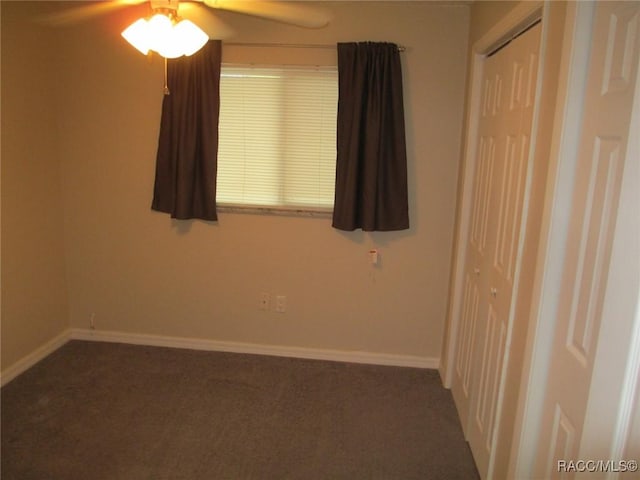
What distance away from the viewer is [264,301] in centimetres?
326

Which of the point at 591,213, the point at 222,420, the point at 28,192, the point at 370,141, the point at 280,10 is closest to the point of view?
the point at 591,213

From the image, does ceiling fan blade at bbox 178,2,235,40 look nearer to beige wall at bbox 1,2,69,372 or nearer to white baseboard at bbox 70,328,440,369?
beige wall at bbox 1,2,69,372

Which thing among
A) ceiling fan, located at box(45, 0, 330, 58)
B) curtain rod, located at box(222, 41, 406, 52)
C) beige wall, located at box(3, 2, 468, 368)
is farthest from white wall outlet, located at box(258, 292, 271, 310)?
Answer: ceiling fan, located at box(45, 0, 330, 58)

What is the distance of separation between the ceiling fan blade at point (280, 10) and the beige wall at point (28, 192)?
167 cm

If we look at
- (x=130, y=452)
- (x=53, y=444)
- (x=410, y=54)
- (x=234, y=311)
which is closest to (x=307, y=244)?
(x=234, y=311)

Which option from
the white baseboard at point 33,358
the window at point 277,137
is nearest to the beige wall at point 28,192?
the white baseboard at point 33,358

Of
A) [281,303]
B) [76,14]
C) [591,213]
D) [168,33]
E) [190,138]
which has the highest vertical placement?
[76,14]

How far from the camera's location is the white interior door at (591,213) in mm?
1148

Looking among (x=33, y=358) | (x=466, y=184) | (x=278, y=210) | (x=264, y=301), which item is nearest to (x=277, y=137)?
(x=278, y=210)

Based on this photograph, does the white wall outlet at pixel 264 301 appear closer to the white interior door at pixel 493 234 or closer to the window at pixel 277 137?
the window at pixel 277 137

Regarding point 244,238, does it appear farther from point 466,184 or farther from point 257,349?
point 466,184

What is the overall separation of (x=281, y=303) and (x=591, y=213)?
2.30 metres

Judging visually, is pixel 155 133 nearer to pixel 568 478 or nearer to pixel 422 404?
pixel 422 404

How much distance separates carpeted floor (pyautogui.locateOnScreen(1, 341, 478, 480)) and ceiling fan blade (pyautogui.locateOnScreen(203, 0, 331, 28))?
2.09 m
